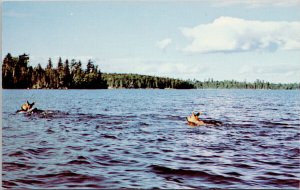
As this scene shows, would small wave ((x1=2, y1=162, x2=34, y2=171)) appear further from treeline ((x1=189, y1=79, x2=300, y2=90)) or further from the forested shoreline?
treeline ((x1=189, y1=79, x2=300, y2=90))

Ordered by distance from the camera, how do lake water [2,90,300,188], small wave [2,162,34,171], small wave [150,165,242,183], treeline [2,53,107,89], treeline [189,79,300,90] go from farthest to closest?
treeline [2,53,107,89], treeline [189,79,300,90], small wave [2,162,34,171], small wave [150,165,242,183], lake water [2,90,300,188]

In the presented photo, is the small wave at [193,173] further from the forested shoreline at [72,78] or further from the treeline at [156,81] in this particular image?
the treeline at [156,81]

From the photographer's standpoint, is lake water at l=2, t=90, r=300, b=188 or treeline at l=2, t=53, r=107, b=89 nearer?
lake water at l=2, t=90, r=300, b=188

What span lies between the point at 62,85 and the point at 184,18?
21223 millimetres

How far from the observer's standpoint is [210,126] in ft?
55.0

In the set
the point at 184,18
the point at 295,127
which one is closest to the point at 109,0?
the point at 184,18

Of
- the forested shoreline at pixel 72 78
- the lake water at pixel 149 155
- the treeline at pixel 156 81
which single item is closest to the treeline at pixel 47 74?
the forested shoreline at pixel 72 78

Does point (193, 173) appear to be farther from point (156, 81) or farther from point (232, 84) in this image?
point (156, 81)

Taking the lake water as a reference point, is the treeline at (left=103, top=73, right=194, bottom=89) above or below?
above

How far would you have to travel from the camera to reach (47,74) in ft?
71.2

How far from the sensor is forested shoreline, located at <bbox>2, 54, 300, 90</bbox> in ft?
42.8

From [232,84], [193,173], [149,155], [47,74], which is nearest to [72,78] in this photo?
[47,74]

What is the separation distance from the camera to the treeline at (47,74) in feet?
41.5

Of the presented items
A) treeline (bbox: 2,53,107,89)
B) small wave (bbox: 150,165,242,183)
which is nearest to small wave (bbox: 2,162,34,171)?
small wave (bbox: 150,165,242,183)
